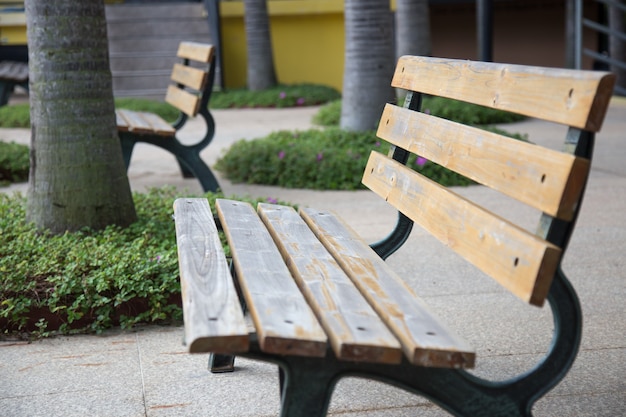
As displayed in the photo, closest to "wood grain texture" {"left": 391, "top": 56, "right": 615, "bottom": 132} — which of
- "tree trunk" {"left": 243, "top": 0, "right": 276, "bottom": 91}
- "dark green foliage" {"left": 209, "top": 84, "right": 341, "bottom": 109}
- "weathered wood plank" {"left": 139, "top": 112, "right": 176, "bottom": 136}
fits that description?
"weathered wood plank" {"left": 139, "top": 112, "right": 176, "bottom": 136}

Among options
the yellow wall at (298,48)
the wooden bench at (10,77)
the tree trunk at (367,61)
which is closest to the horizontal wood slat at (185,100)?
the tree trunk at (367,61)

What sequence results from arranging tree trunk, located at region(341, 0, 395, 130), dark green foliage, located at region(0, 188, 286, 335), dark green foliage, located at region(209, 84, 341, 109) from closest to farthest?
dark green foliage, located at region(0, 188, 286, 335), tree trunk, located at region(341, 0, 395, 130), dark green foliage, located at region(209, 84, 341, 109)

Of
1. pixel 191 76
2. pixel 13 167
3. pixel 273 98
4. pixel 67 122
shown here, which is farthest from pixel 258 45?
pixel 67 122

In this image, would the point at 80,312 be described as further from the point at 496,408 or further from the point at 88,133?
the point at 496,408

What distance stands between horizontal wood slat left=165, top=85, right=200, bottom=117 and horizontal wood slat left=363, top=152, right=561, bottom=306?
10.5ft

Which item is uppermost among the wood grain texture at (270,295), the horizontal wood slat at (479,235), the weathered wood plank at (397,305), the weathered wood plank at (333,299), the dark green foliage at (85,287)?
the horizontal wood slat at (479,235)

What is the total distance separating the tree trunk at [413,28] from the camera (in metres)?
10.3

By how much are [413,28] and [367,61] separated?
2666mm

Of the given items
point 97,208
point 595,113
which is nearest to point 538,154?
point 595,113

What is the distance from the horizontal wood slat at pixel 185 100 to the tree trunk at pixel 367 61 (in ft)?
5.24

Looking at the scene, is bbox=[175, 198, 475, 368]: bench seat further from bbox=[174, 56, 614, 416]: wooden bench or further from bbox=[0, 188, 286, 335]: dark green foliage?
bbox=[0, 188, 286, 335]: dark green foliage

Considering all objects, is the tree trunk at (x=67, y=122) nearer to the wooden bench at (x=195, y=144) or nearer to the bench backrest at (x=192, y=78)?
the wooden bench at (x=195, y=144)

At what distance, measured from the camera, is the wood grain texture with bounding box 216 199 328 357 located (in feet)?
6.50

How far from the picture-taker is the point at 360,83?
7.92 metres
